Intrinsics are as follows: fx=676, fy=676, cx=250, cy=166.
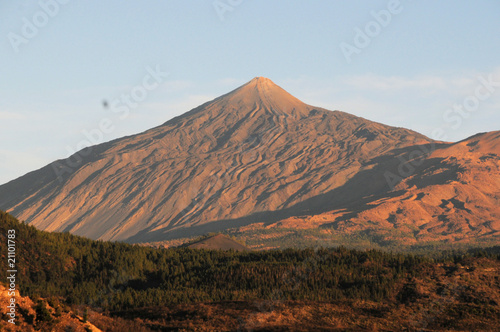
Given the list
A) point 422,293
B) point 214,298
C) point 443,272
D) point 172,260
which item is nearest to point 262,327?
point 214,298

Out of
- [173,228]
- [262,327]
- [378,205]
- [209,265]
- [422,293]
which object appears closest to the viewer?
[262,327]

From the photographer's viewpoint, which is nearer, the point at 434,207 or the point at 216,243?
the point at 216,243

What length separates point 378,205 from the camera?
16388 centimetres

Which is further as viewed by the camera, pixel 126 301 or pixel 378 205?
pixel 378 205

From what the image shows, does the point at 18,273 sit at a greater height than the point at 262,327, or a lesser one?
greater

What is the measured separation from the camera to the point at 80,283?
4588 cm

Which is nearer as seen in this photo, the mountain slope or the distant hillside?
the distant hillside

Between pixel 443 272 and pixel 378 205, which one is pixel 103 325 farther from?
pixel 378 205

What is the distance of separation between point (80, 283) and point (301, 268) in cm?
1502

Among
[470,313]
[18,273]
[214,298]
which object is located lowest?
[470,313]

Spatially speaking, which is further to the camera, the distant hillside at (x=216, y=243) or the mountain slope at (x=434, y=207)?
the mountain slope at (x=434, y=207)

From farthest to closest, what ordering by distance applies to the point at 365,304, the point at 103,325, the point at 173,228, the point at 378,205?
the point at 173,228, the point at 378,205, the point at 365,304, the point at 103,325

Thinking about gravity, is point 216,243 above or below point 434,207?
above

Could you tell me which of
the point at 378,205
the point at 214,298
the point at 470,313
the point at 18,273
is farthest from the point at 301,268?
the point at 378,205
